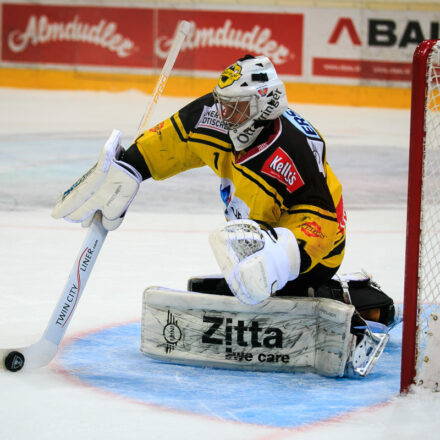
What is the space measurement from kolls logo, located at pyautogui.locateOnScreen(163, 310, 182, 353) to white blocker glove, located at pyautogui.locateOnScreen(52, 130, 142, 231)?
363 millimetres

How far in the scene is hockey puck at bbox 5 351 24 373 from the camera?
2.93 metres

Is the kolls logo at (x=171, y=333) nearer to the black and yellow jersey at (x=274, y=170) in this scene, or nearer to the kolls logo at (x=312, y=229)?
the black and yellow jersey at (x=274, y=170)

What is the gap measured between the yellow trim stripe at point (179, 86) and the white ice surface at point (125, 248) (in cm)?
87

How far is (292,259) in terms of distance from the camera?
2.81 metres

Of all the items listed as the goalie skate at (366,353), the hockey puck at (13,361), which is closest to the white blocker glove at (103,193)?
the hockey puck at (13,361)

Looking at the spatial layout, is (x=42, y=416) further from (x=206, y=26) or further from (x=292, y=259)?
(x=206, y=26)

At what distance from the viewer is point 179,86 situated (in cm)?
1269

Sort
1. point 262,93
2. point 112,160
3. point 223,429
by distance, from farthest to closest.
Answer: point 112,160
point 262,93
point 223,429

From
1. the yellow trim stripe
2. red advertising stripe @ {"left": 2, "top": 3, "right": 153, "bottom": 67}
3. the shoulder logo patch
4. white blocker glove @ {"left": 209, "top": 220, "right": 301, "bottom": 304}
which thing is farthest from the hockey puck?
red advertising stripe @ {"left": 2, "top": 3, "right": 153, "bottom": 67}

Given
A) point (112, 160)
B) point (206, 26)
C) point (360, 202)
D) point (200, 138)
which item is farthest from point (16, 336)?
point (206, 26)

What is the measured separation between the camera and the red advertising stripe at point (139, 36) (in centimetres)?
1253

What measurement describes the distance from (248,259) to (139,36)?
10.5m

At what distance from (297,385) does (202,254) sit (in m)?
1.95

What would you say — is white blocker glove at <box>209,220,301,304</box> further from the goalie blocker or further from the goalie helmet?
the goalie helmet
